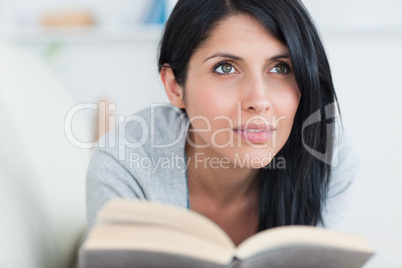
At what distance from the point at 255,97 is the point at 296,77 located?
0.40 feet

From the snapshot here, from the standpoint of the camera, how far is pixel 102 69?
8.43 ft

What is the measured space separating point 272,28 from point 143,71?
1.59 m

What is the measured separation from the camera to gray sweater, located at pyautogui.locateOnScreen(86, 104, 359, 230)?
1.08 metres

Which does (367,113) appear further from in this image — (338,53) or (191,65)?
(191,65)

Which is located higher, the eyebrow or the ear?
the eyebrow

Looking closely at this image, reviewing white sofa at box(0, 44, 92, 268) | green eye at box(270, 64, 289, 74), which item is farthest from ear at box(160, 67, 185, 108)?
white sofa at box(0, 44, 92, 268)

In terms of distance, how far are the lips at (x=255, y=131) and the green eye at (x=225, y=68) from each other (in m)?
0.13

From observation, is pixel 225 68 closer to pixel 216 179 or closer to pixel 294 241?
pixel 216 179

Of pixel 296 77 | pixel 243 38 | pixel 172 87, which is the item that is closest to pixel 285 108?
pixel 296 77

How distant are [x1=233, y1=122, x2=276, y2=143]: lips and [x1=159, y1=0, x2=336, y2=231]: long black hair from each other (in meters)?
0.13

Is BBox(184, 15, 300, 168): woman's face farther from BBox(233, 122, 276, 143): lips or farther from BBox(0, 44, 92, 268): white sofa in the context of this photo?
BBox(0, 44, 92, 268): white sofa

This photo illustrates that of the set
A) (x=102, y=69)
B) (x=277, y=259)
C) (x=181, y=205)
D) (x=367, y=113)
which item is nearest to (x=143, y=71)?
(x=102, y=69)

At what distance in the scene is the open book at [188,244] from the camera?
2.05ft

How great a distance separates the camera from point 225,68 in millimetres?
1021
